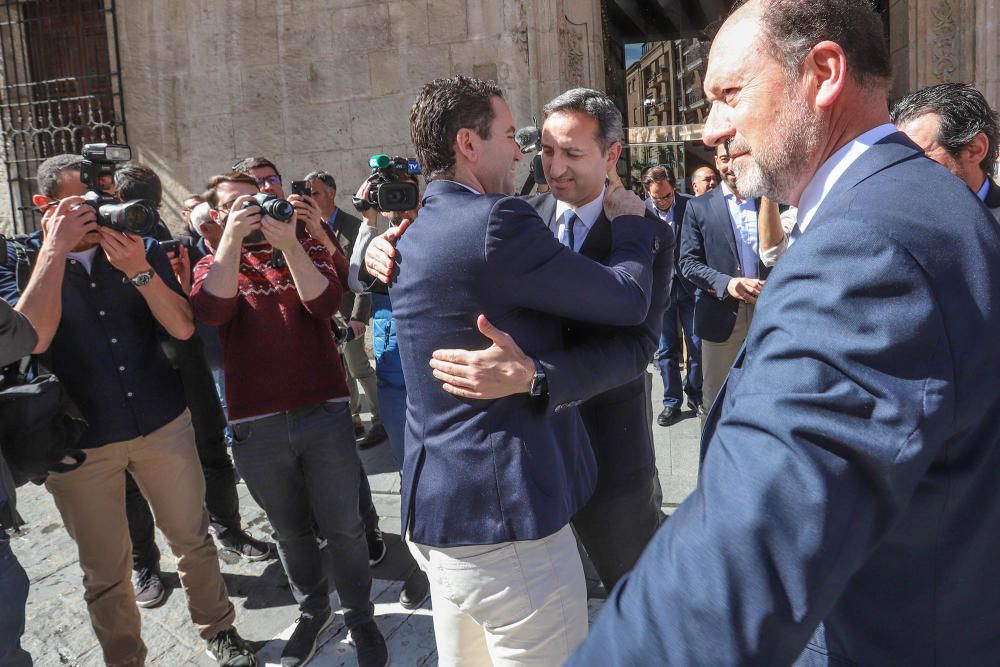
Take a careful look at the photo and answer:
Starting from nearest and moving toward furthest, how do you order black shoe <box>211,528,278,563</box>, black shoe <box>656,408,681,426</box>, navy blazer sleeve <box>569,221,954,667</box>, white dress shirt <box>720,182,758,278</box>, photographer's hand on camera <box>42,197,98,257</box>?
navy blazer sleeve <box>569,221,954,667</box>, photographer's hand on camera <box>42,197,98,257</box>, black shoe <box>211,528,278,563</box>, white dress shirt <box>720,182,758,278</box>, black shoe <box>656,408,681,426</box>

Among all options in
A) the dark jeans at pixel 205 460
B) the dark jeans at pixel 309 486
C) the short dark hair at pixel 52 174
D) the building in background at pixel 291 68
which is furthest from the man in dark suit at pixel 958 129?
the building in background at pixel 291 68

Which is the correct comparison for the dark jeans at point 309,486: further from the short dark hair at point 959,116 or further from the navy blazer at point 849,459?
the short dark hair at point 959,116

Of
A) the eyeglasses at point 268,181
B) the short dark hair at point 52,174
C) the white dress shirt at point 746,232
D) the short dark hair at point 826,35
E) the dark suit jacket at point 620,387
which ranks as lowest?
the dark suit jacket at point 620,387

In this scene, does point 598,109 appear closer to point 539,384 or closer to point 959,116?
point 539,384

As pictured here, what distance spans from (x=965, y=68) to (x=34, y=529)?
7.89m

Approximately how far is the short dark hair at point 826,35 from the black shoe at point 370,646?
2638mm

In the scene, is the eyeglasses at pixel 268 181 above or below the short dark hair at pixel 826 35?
above

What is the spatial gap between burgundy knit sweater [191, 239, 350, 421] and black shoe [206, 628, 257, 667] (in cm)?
96

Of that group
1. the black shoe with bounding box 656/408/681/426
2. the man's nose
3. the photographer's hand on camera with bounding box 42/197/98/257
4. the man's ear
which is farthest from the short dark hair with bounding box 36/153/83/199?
the black shoe with bounding box 656/408/681/426

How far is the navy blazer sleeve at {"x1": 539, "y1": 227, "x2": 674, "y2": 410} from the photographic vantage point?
1793 mm

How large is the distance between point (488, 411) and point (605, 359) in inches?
14.8

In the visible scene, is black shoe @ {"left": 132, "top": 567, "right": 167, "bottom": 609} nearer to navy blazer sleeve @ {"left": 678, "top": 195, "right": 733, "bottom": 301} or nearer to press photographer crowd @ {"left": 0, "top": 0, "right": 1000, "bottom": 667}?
press photographer crowd @ {"left": 0, "top": 0, "right": 1000, "bottom": 667}

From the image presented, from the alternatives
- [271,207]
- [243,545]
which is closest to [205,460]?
[243,545]

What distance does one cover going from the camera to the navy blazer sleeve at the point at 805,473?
72cm
